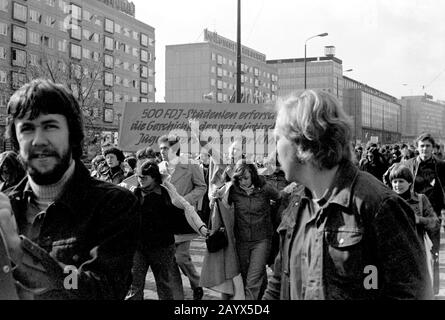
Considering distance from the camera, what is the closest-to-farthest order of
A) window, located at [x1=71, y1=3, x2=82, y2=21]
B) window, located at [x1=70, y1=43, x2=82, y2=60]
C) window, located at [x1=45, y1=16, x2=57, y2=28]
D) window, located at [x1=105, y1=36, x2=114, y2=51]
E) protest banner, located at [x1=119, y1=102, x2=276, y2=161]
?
protest banner, located at [x1=119, y1=102, x2=276, y2=161], window, located at [x1=45, y1=16, x2=57, y2=28], window, located at [x1=70, y1=43, x2=82, y2=60], window, located at [x1=71, y1=3, x2=82, y2=21], window, located at [x1=105, y1=36, x2=114, y2=51]

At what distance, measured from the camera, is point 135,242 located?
81.0 inches

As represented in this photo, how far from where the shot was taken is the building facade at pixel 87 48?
53.3 m

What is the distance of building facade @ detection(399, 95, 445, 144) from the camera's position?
3112 inches

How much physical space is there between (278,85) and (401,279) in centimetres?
11200

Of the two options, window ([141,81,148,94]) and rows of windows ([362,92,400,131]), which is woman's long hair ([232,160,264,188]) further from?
rows of windows ([362,92,400,131])

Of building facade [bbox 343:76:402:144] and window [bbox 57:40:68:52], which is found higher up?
window [bbox 57:40:68:52]

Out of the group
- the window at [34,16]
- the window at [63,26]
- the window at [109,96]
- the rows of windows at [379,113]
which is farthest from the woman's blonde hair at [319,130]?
the rows of windows at [379,113]

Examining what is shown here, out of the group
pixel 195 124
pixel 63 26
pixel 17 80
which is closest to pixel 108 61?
pixel 63 26

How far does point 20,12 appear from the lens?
5731 cm

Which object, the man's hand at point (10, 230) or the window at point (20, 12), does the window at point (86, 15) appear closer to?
the window at point (20, 12)

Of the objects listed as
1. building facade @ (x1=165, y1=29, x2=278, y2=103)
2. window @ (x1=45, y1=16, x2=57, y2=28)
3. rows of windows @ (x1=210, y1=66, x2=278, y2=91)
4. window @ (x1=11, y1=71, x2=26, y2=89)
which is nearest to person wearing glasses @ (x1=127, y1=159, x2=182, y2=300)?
window @ (x1=11, y1=71, x2=26, y2=89)

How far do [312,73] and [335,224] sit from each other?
101 meters

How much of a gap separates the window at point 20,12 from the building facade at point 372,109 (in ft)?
214
